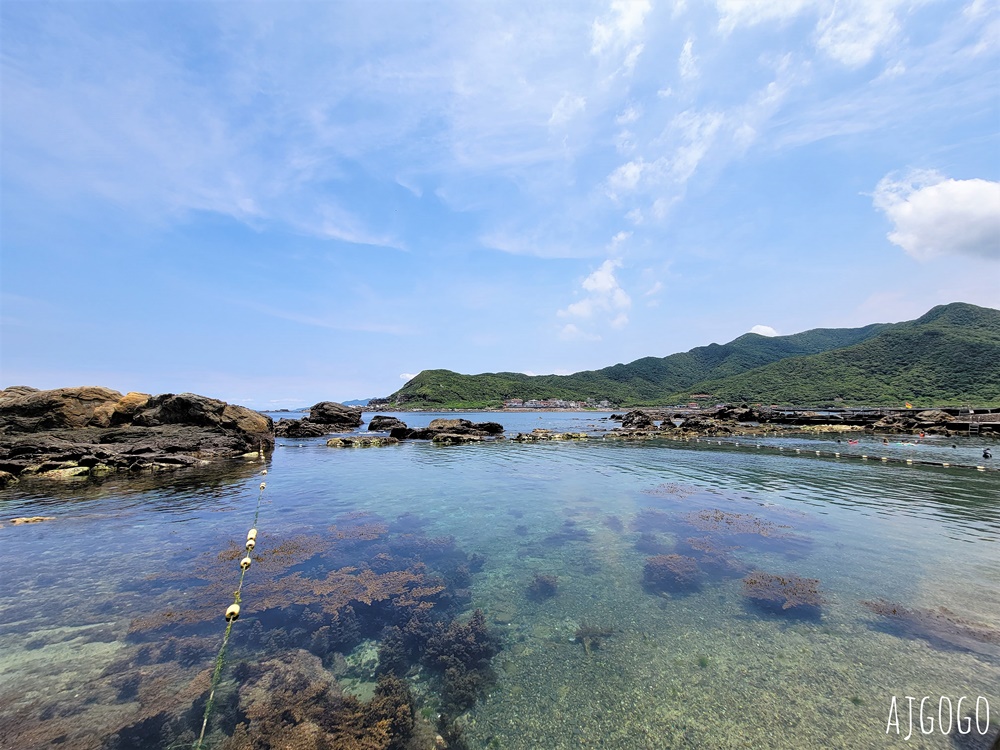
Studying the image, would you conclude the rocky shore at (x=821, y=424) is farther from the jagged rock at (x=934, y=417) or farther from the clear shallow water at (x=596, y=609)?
the clear shallow water at (x=596, y=609)

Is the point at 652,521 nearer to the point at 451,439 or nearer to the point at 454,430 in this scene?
the point at 451,439

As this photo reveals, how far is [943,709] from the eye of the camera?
6.31 meters

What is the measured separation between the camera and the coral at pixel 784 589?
9891 mm

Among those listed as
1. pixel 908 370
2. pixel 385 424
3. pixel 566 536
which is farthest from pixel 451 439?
pixel 908 370

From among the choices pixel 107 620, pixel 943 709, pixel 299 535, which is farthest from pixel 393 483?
pixel 943 709

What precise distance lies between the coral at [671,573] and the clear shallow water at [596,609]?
0.50 ft

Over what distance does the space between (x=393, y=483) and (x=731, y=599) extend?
2196 cm

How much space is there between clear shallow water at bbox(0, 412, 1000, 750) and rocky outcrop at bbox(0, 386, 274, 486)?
6.31 meters

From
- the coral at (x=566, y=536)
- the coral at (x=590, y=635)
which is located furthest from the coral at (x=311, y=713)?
the coral at (x=566, y=536)

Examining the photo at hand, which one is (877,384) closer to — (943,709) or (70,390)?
(943,709)

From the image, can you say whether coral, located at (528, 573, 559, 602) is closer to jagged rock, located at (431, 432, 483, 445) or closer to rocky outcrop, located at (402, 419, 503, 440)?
jagged rock, located at (431, 432, 483, 445)

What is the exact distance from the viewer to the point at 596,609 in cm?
982

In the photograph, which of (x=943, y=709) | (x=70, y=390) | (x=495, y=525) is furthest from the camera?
(x=70, y=390)

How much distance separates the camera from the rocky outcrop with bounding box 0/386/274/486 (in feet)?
90.7
